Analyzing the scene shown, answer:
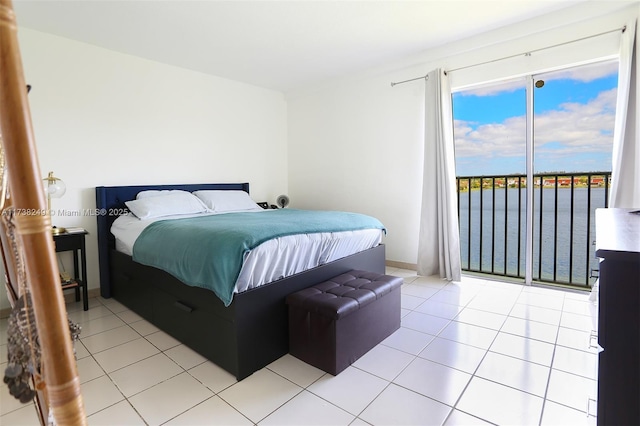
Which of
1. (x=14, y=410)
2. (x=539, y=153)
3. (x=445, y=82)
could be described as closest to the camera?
(x=14, y=410)

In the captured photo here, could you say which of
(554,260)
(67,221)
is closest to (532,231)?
(554,260)

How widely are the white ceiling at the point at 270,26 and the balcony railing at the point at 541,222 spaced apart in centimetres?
160

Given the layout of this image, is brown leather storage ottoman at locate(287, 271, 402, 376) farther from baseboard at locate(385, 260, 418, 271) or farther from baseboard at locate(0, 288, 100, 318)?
baseboard at locate(0, 288, 100, 318)

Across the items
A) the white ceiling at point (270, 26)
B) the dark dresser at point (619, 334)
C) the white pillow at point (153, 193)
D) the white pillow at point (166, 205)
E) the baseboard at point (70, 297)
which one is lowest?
the baseboard at point (70, 297)

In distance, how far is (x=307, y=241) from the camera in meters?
2.18

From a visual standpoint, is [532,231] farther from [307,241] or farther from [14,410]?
[14,410]

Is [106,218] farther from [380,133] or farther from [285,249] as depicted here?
[380,133]

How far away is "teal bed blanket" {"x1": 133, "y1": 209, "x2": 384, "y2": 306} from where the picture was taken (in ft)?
5.73

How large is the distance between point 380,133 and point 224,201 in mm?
2081

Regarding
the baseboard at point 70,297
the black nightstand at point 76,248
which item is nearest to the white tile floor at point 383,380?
the baseboard at point 70,297

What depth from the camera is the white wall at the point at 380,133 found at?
10.4 feet

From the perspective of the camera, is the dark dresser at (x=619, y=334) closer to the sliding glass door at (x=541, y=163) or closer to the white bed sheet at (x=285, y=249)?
the white bed sheet at (x=285, y=249)

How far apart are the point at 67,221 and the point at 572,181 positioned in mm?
4937

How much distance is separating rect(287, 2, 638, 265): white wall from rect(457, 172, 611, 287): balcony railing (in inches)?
31.4
